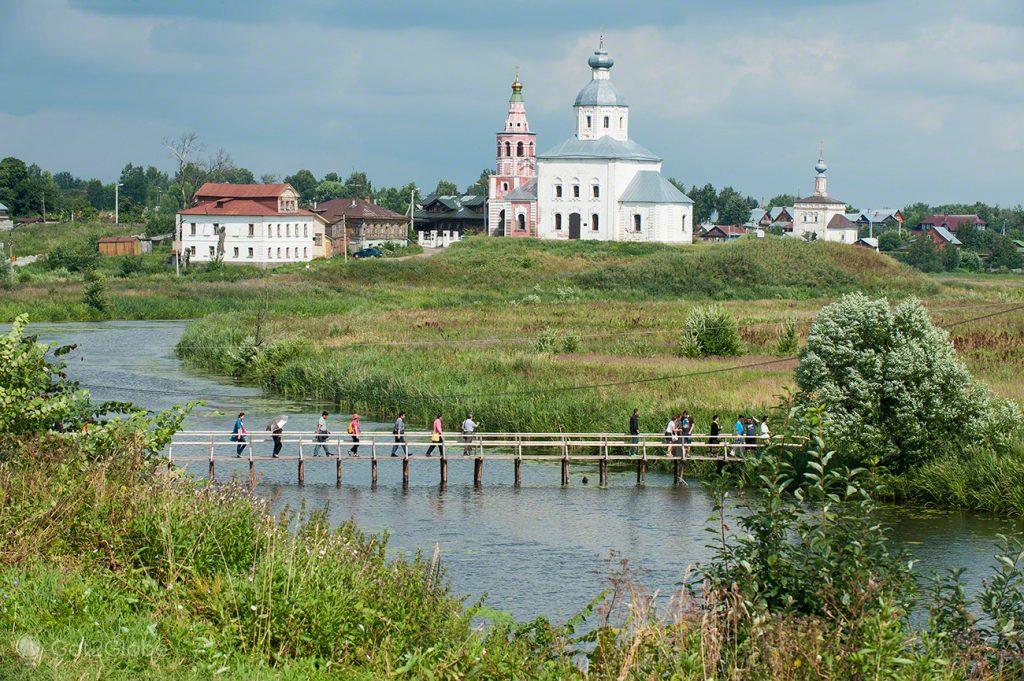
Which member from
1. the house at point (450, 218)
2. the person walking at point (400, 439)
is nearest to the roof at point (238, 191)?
the house at point (450, 218)

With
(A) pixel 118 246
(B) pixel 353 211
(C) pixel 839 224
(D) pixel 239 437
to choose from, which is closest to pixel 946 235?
(C) pixel 839 224

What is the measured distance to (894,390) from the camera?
3066cm

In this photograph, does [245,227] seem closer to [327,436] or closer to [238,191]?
[238,191]

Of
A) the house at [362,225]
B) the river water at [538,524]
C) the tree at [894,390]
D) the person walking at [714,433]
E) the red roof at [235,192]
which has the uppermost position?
the red roof at [235,192]

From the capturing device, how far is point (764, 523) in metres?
15.6

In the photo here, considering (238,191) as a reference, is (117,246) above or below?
below

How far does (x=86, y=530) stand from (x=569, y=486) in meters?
17.4

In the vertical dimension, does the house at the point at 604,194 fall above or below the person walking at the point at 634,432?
above

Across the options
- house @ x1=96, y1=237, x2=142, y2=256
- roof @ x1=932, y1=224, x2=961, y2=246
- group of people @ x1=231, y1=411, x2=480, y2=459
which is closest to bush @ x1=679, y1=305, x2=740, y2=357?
group of people @ x1=231, y1=411, x2=480, y2=459

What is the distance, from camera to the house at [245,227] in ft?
348

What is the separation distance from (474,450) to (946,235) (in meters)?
142

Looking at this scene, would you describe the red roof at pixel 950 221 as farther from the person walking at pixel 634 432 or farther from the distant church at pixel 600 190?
the person walking at pixel 634 432

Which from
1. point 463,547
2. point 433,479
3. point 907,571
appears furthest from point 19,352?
point 433,479

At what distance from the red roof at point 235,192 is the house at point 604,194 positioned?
2020 cm
